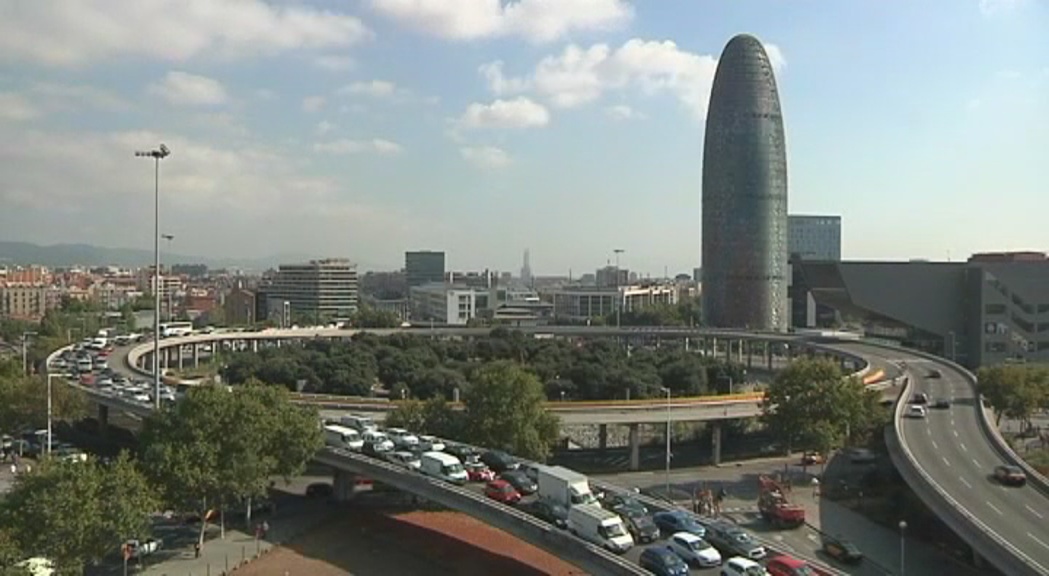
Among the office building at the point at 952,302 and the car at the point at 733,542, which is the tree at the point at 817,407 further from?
the office building at the point at 952,302

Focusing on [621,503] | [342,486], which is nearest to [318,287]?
[342,486]

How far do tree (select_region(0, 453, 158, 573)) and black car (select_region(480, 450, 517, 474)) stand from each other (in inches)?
498

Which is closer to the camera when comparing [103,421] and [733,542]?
[733,542]

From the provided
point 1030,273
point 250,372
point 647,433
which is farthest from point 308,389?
point 1030,273

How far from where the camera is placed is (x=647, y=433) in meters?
57.1

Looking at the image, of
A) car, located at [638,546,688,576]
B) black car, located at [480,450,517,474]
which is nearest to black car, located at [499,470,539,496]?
black car, located at [480,450,517,474]

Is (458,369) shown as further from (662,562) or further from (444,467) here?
(662,562)

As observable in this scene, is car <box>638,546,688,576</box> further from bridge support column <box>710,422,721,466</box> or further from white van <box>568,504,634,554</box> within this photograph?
bridge support column <box>710,422,721,466</box>

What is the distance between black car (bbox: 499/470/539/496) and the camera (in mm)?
30625

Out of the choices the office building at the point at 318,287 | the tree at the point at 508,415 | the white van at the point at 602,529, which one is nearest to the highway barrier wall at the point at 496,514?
the white van at the point at 602,529

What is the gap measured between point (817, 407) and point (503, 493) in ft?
60.5

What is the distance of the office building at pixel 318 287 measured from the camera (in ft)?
621

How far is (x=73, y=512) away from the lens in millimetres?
25422

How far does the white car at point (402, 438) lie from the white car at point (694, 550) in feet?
49.0
